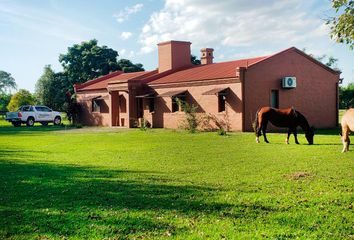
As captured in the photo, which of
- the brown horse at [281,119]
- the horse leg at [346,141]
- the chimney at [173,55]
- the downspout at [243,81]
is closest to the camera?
the horse leg at [346,141]

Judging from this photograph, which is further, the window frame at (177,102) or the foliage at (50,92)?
the foliage at (50,92)

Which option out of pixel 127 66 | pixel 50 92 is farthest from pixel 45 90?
pixel 127 66

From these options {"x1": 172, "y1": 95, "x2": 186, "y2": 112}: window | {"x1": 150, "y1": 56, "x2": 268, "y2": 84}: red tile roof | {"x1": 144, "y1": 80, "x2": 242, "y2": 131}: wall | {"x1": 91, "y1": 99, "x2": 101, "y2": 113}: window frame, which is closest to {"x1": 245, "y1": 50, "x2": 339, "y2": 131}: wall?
{"x1": 144, "y1": 80, "x2": 242, "y2": 131}: wall

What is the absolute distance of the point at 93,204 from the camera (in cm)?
695

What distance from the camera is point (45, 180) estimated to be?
30.0ft

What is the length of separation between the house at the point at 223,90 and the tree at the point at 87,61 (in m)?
16.9

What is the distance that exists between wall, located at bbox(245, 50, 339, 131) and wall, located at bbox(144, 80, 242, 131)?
60cm

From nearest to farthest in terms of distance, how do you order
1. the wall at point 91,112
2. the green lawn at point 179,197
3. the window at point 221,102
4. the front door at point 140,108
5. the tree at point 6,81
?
the green lawn at point 179,197 → the window at point 221,102 → the front door at point 140,108 → the wall at point 91,112 → the tree at point 6,81

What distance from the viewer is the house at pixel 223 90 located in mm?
24938

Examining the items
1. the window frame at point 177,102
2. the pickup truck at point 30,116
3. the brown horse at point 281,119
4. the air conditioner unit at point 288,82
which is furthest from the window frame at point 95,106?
the brown horse at point 281,119

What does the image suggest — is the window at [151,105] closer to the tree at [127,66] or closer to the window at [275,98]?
the window at [275,98]

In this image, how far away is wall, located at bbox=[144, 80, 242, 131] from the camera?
81.0ft

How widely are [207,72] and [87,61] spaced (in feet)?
88.1

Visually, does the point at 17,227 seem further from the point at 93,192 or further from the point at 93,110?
the point at 93,110
